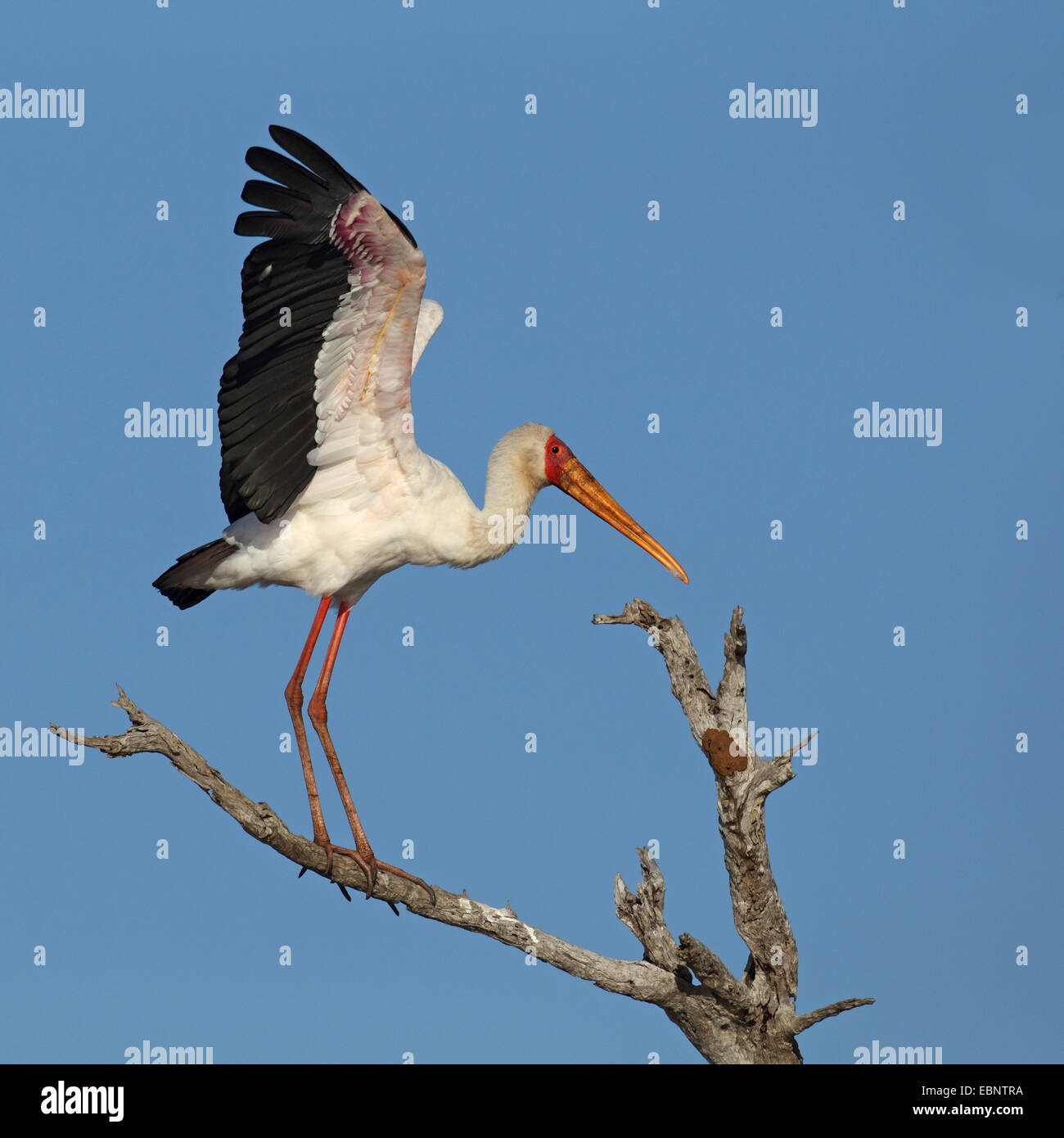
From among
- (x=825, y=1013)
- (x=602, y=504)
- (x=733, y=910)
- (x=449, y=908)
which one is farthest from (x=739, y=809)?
(x=602, y=504)

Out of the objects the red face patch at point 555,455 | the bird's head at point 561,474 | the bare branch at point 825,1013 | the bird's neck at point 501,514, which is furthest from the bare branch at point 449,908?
the red face patch at point 555,455

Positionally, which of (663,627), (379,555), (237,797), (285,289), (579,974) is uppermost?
(285,289)

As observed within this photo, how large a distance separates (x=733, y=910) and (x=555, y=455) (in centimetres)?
330

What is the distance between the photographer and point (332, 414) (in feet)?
27.2

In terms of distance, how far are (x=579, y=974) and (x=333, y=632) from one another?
272 cm

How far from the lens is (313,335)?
7.88 m

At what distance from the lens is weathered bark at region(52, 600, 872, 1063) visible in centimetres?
785

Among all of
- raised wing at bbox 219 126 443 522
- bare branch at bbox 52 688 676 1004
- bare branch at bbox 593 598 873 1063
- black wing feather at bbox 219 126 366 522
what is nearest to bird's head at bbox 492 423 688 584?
raised wing at bbox 219 126 443 522

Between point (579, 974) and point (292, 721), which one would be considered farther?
point (292, 721)

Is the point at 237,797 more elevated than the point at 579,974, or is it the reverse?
the point at 237,797

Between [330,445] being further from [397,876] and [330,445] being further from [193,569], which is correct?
[397,876]
